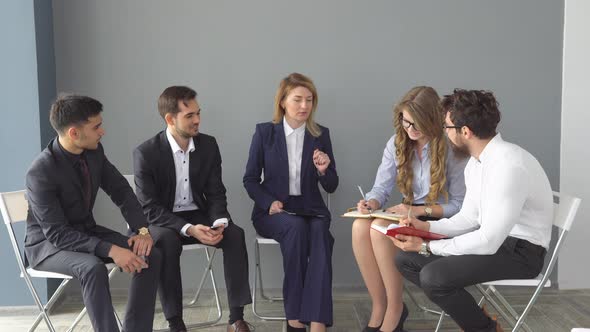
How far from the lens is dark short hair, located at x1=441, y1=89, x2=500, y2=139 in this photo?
3213 mm

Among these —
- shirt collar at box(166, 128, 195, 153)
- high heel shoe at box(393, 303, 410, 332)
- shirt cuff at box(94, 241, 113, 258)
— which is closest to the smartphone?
shirt collar at box(166, 128, 195, 153)

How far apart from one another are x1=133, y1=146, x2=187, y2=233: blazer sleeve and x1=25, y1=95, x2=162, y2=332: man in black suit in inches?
12.0

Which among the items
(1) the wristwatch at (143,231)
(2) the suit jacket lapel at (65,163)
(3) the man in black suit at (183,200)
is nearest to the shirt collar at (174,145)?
(3) the man in black suit at (183,200)

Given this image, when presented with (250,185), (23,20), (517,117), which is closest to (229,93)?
(250,185)

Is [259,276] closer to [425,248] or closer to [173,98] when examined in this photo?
[173,98]

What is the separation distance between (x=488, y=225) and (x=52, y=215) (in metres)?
2.03

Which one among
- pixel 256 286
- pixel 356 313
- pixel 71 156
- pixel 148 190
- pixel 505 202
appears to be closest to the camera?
pixel 505 202

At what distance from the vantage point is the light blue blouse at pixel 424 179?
3.87 m

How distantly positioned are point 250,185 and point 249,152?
0.80ft

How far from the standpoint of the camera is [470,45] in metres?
4.54

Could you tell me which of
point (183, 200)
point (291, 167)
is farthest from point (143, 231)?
point (291, 167)

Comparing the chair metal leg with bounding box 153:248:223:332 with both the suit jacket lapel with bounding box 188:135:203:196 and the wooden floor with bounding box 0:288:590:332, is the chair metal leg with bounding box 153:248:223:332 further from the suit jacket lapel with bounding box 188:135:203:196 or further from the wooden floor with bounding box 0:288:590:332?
the suit jacket lapel with bounding box 188:135:203:196

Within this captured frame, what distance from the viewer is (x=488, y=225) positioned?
10.1 feet

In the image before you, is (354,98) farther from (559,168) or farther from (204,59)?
(559,168)
